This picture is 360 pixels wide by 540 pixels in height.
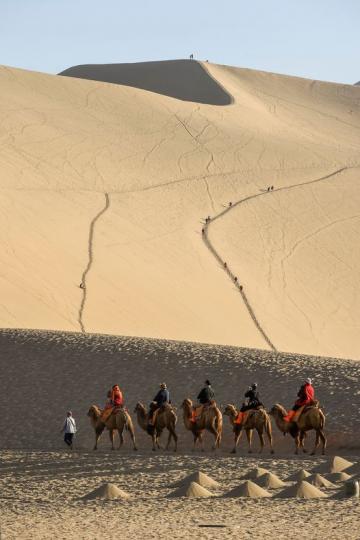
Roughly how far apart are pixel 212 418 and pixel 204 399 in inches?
18.7

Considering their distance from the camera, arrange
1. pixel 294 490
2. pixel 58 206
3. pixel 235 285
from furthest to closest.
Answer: pixel 58 206, pixel 235 285, pixel 294 490

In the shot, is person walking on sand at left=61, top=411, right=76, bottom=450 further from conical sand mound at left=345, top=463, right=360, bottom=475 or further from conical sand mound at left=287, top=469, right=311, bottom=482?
conical sand mound at left=345, top=463, right=360, bottom=475

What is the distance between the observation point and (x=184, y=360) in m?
28.2

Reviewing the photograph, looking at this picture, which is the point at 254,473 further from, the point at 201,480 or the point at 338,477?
the point at 338,477

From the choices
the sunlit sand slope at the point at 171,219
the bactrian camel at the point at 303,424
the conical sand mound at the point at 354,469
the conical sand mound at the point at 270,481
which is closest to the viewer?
the conical sand mound at the point at 270,481

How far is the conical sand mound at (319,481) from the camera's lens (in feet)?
58.0

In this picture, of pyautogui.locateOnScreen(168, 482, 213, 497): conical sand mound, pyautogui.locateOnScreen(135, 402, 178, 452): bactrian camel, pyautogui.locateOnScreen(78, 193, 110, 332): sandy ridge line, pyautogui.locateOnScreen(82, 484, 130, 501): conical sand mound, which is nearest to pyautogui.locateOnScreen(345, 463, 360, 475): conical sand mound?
pyautogui.locateOnScreen(168, 482, 213, 497): conical sand mound

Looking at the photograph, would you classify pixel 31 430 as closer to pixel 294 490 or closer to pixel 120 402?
pixel 120 402

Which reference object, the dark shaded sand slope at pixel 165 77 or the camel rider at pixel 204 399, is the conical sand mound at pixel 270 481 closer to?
the camel rider at pixel 204 399

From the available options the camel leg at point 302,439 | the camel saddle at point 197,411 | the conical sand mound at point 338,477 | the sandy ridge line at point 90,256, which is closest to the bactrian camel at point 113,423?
the camel saddle at point 197,411

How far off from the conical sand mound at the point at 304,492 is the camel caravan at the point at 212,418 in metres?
5.27

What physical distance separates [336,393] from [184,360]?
426 cm

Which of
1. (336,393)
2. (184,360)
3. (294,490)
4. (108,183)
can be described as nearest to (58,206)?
(108,183)

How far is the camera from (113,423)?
931 inches
